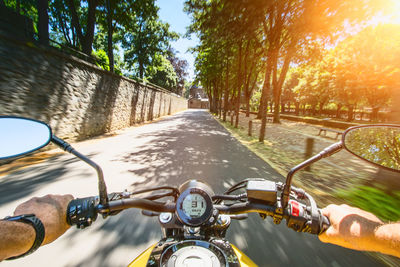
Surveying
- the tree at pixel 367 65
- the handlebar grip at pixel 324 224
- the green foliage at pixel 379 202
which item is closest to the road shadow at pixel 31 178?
the handlebar grip at pixel 324 224

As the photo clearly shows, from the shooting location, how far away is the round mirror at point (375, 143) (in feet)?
4.35

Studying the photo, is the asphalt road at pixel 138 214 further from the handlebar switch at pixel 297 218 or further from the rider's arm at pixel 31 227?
the rider's arm at pixel 31 227

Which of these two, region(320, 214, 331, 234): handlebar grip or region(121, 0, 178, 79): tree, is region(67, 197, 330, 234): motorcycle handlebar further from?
region(121, 0, 178, 79): tree

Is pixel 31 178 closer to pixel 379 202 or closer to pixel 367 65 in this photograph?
pixel 379 202

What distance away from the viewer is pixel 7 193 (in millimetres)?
3199

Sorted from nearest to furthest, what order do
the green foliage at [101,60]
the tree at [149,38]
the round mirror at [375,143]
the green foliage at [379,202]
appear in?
the round mirror at [375,143]
the green foliage at [379,202]
the green foliage at [101,60]
the tree at [149,38]

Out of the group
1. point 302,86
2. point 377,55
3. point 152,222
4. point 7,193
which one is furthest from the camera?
point 302,86

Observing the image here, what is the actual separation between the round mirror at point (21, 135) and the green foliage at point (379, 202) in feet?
13.5

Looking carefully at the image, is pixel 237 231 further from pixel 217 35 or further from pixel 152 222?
pixel 217 35

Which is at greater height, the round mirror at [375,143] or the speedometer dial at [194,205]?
the round mirror at [375,143]

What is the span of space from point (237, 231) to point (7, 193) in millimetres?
4331

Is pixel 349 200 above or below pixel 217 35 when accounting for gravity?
below

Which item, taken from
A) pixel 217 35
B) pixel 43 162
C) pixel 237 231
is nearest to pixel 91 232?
pixel 237 231

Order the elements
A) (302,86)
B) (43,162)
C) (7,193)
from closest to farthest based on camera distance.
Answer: (7,193)
(43,162)
(302,86)
